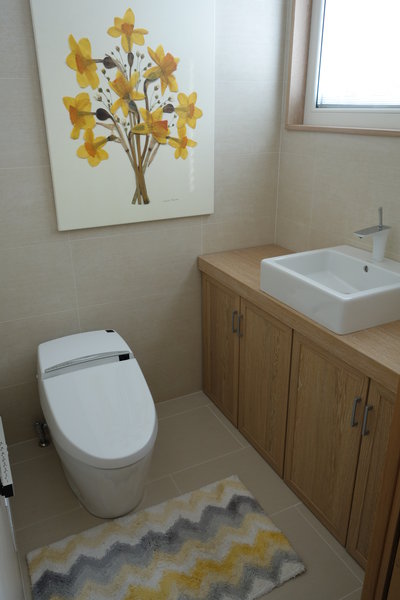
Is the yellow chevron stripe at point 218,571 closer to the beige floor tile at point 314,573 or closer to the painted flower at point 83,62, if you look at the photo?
the beige floor tile at point 314,573

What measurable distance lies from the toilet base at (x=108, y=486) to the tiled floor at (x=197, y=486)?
0.33 ft

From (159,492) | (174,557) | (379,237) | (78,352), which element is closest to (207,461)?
(159,492)

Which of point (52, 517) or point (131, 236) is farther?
point (131, 236)

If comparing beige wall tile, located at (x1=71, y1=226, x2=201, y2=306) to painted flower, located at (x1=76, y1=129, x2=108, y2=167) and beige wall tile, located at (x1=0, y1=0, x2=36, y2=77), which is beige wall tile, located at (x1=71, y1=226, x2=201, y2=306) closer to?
painted flower, located at (x1=76, y1=129, x2=108, y2=167)

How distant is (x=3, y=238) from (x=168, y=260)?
766 mm

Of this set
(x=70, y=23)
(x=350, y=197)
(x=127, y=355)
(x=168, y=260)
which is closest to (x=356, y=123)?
(x=350, y=197)

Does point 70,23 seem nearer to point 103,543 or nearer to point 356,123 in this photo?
point 356,123

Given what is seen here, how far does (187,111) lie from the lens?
83.4 inches

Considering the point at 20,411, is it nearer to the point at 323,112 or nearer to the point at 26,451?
the point at 26,451

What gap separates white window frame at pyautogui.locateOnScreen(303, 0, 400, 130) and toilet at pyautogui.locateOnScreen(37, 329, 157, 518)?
1380 millimetres

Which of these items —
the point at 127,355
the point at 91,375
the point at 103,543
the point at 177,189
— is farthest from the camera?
the point at 177,189

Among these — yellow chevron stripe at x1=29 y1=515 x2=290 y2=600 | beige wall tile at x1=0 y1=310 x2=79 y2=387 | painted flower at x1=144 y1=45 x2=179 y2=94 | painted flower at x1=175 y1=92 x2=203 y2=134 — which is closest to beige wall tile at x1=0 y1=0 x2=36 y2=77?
painted flower at x1=144 y1=45 x2=179 y2=94

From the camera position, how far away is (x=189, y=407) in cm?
259

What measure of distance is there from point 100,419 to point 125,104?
1275mm
